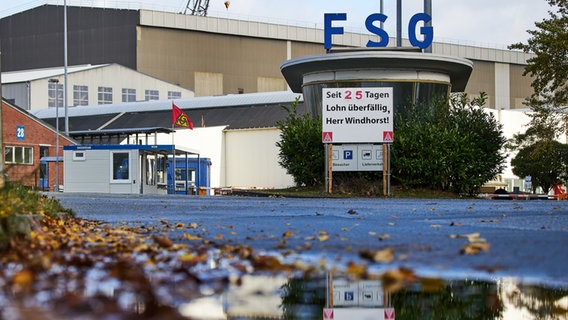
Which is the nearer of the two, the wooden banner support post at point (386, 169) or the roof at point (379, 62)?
the wooden banner support post at point (386, 169)

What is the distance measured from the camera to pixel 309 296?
6.07m

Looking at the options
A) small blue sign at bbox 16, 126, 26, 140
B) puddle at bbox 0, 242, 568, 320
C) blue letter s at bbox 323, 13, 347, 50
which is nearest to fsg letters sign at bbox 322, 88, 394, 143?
blue letter s at bbox 323, 13, 347, 50

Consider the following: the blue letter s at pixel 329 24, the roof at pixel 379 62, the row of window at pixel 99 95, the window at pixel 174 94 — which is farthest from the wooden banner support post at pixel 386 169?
the window at pixel 174 94

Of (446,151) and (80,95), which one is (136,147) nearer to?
(446,151)

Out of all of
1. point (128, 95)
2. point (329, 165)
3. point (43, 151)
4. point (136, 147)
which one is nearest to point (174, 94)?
point (128, 95)

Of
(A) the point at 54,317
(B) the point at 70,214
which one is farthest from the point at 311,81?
(A) the point at 54,317

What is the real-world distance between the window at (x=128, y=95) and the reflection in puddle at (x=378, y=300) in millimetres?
81116

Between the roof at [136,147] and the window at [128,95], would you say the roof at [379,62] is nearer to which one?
the roof at [136,147]

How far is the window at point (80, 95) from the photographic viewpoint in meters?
84.9

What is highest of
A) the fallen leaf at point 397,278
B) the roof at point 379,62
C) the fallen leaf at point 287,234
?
the roof at point 379,62

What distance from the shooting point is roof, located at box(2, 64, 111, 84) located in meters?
84.0

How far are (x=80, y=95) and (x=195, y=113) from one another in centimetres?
1502

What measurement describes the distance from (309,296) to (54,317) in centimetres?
174

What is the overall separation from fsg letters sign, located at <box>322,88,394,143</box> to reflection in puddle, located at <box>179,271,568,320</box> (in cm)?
2374
